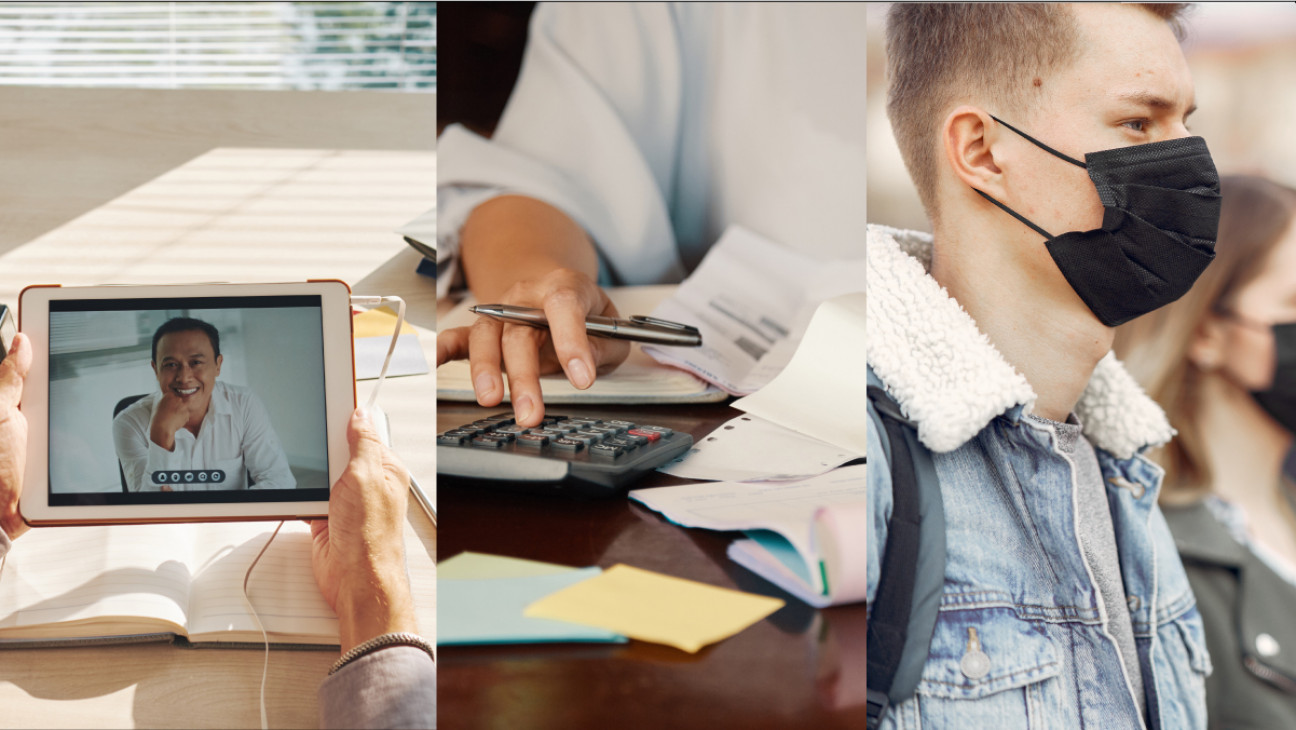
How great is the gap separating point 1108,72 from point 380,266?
0.84m

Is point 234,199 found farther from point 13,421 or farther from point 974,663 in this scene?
point 974,663

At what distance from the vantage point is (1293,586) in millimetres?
826

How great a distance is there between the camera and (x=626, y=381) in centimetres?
75

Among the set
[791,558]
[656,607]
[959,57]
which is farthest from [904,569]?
[959,57]

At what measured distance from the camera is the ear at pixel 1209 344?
2.68 ft

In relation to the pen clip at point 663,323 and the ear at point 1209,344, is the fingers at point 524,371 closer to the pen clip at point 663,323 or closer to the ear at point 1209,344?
the pen clip at point 663,323

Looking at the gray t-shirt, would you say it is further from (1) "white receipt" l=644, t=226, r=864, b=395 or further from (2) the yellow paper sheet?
(2) the yellow paper sheet

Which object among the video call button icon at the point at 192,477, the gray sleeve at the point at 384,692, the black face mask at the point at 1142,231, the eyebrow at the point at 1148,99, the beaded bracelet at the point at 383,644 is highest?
the eyebrow at the point at 1148,99

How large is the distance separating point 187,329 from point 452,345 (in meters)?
0.21

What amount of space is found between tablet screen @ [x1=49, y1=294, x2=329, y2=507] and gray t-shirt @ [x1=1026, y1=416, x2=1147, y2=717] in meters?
0.64

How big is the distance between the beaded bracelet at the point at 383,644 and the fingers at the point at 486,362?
19cm

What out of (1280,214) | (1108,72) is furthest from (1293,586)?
(1108,72)

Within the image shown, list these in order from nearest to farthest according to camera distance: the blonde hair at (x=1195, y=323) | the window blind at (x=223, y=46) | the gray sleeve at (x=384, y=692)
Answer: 1. the gray sleeve at (x=384, y=692)
2. the blonde hair at (x=1195, y=323)
3. the window blind at (x=223, y=46)

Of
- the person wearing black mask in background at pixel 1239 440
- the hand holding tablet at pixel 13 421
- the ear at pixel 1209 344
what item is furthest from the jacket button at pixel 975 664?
the hand holding tablet at pixel 13 421
